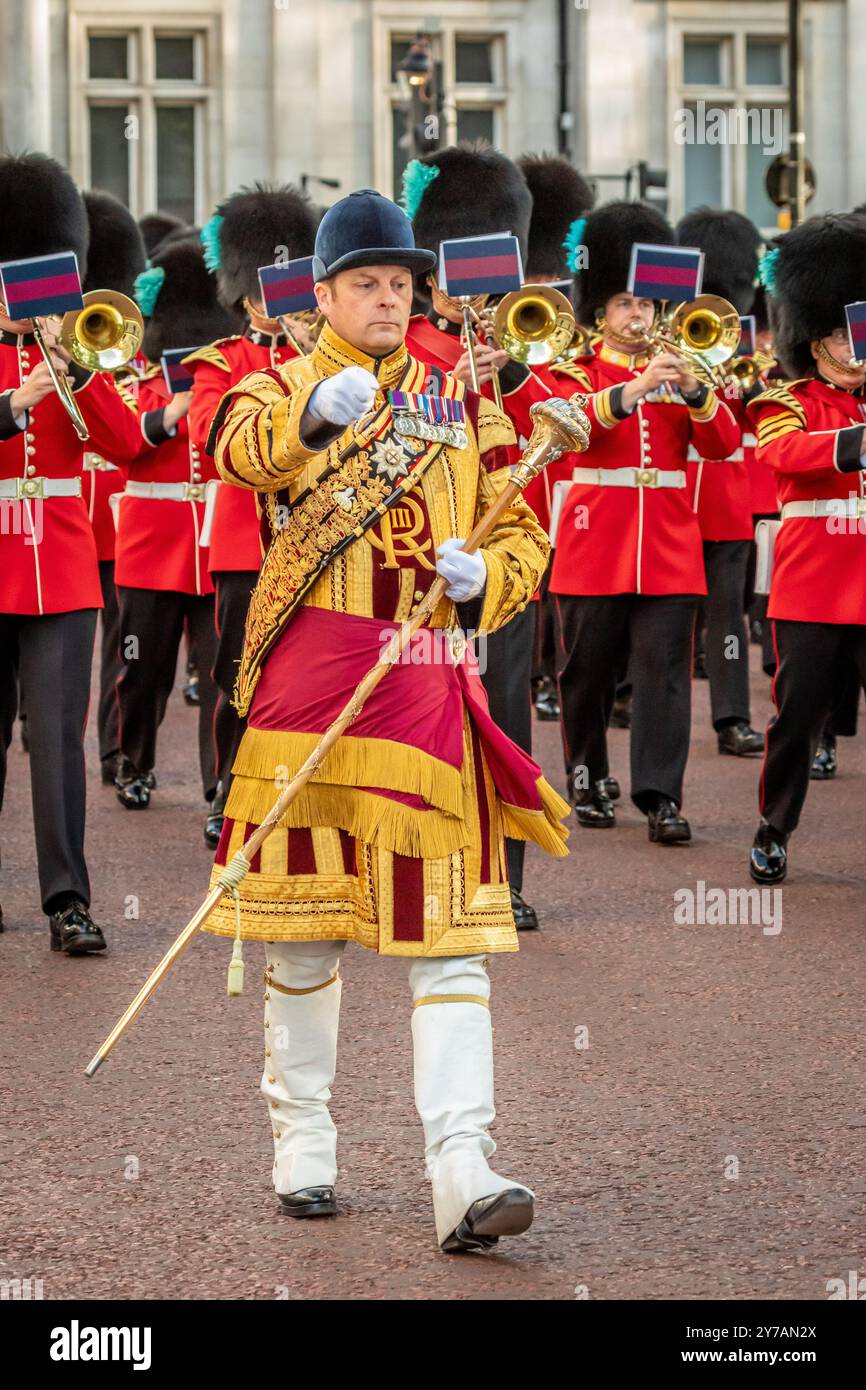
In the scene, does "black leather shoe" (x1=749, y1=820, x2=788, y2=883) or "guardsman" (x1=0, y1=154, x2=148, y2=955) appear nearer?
"guardsman" (x1=0, y1=154, x2=148, y2=955)

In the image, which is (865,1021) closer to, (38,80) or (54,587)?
(54,587)

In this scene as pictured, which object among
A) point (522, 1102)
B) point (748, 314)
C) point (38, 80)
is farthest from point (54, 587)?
point (38, 80)

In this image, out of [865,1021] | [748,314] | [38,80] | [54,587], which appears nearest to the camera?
[865,1021]

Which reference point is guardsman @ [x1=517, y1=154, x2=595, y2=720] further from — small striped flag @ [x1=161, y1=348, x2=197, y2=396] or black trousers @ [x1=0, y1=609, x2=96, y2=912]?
black trousers @ [x1=0, y1=609, x2=96, y2=912]

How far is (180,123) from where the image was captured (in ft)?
85.9

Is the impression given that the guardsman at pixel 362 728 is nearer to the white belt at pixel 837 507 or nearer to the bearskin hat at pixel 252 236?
the white belt at pixel 837 507

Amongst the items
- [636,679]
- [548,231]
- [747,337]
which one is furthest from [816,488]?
[747,337]

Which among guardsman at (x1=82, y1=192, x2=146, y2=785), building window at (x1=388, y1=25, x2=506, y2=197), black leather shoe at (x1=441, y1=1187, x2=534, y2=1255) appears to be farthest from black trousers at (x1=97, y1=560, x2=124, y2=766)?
building window at (x1=388, y1=25, x2=506, y2=197)

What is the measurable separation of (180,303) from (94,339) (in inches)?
121

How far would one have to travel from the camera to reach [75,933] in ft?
20.2

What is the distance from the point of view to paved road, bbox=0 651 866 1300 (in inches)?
151

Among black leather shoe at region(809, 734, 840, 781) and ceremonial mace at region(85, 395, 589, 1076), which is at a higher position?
ceremonial mace at region(85, 395, 589, 1076)

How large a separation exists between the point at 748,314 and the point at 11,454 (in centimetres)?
599

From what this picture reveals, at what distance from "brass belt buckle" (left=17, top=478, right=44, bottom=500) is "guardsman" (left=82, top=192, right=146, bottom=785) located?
2365 millimetres
